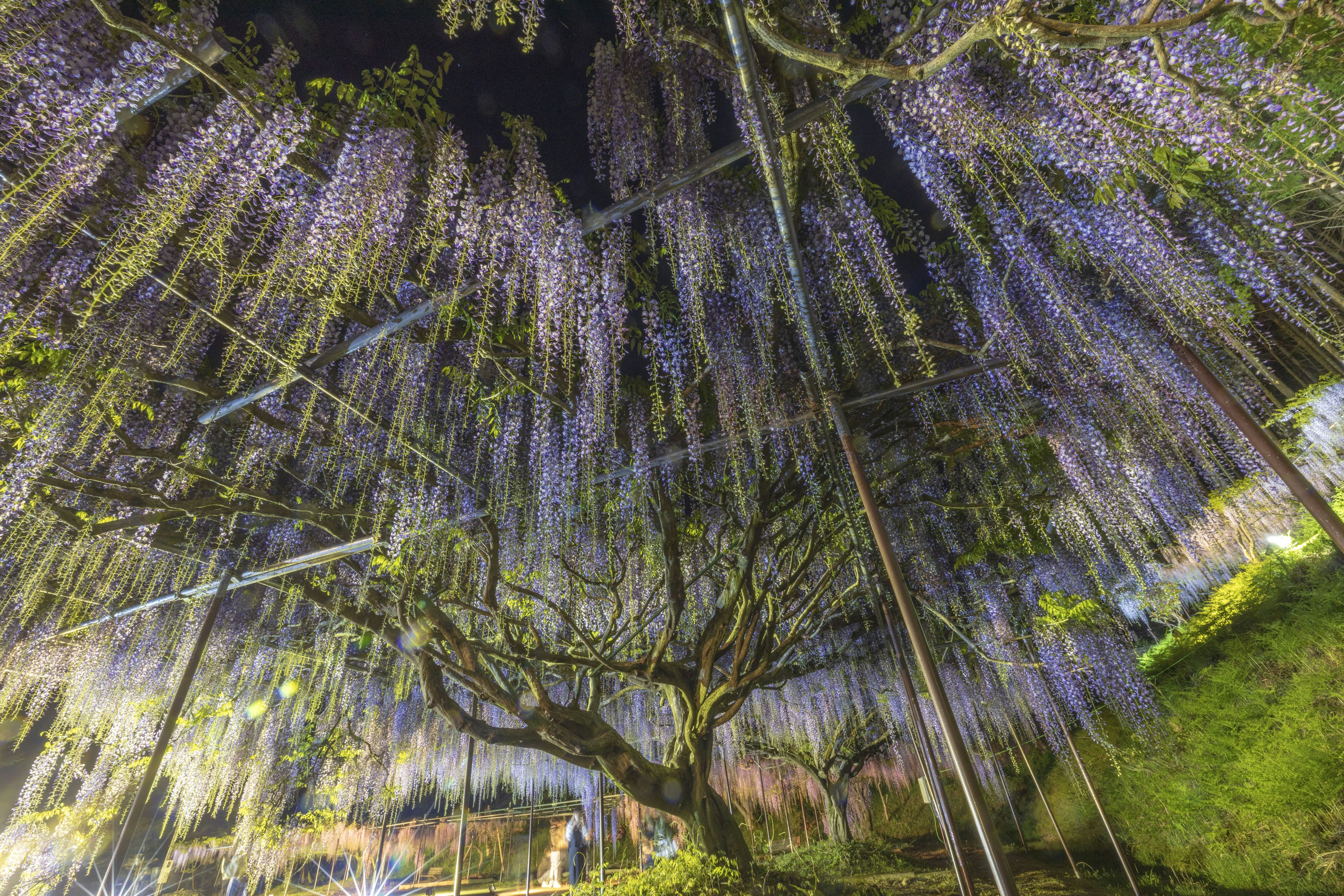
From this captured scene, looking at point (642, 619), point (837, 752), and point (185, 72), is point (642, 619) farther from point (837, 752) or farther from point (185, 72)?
point (837, 752)

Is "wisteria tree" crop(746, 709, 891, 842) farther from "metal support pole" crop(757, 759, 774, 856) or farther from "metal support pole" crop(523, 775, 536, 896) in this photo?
"metal support pole" crop(523, 775, 536, 896)

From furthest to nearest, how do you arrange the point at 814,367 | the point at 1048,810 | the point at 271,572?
the point at 1048,810 → the point at 271,572 → the point at 814,367

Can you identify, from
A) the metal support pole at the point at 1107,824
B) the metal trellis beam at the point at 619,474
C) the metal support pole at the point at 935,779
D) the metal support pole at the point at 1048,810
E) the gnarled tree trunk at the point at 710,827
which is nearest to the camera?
the metal support pole at the point at 935,779

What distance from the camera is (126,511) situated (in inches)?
195

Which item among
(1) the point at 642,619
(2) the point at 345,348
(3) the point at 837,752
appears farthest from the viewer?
(3) the point at 837,752

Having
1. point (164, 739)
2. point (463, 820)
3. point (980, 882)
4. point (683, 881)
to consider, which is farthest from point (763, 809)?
point (164, 739)

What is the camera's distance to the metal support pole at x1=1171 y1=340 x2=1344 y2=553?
211 centimetres

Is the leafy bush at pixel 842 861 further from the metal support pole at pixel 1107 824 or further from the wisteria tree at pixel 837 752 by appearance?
the metal support pole at pixel 1107 824

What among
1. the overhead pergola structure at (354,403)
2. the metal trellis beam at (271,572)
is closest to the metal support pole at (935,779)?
the overhead pergola structure at (354,403)

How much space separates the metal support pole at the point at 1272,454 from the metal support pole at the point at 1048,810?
22.7ft

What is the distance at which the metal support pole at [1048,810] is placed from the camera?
724cm

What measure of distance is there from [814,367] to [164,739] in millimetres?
6108

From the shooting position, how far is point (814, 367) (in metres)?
3.01

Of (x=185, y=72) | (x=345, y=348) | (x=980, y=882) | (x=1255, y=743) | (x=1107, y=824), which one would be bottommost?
(x=980, y=882)
